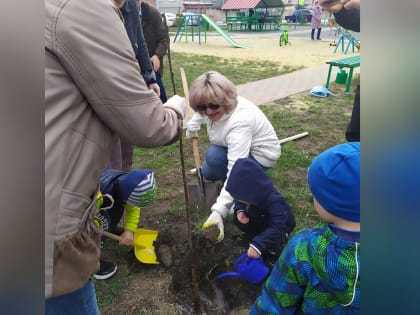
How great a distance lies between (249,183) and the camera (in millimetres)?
2154

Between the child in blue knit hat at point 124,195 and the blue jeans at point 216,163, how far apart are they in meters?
0.81

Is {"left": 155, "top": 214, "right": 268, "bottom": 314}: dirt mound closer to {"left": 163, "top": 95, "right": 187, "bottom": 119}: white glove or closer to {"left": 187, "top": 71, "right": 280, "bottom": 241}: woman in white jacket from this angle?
{"left": 187, "top": 71, "right": 280, "bottom": 241}: woman in white jacket

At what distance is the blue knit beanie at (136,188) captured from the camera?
2135mm

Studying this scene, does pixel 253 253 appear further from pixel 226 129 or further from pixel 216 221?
pixel 226 129

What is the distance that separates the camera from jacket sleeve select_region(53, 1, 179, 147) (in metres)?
0.84

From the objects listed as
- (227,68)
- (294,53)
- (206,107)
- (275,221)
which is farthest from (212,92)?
(294,53)

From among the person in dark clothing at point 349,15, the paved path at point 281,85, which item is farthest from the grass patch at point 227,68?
the person in dark clothing at point 349,15

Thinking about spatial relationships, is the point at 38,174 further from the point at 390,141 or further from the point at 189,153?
the point at 189,153

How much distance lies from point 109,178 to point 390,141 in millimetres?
1943

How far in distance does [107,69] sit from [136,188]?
1.28 meters

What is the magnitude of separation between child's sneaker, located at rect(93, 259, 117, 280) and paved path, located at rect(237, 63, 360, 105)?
14.0 ft

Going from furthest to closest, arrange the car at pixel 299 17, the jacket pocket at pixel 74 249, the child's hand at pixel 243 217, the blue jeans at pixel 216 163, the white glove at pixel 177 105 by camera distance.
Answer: the car at pixel 299 17 → the blue jeans at pixel 216 163 → the child's hand at pixel 243 217 → the white glove at pixel 177 105 → the jacket pocket at pixel 74 249

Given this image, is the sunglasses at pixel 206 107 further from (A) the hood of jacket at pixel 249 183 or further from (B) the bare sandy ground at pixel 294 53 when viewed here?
(B) the bare sandy ground at pixel 294 53

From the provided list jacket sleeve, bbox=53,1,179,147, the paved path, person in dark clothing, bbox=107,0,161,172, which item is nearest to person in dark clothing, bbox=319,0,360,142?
jacket sleeve, bbox=53,1,179,147
